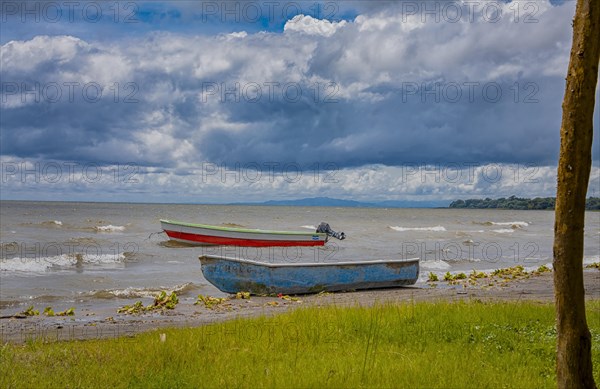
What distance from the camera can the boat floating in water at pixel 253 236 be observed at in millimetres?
39188


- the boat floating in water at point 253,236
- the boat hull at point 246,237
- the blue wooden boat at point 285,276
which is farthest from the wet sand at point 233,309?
the boat hull at point 246,237

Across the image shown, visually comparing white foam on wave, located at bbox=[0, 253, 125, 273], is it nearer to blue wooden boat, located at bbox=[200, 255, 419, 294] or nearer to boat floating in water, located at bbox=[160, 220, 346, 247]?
boat floating in water, located at bbox=[160, 220, 346, 247]

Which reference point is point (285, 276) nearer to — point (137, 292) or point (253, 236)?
point (137, 292)

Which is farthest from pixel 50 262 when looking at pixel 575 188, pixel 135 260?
pixel 575 188

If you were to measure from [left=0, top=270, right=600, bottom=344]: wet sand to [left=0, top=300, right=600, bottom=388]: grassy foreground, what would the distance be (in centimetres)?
222

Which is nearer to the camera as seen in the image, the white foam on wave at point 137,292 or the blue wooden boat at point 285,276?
the blue wooden boat at point 285,276

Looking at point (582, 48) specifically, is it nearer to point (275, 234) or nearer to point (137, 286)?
point (137, 286)

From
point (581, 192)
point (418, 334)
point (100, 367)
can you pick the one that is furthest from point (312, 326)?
point (581, 192)

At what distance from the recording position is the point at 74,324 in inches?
529

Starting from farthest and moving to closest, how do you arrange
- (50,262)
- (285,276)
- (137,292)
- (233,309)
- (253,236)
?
(253,236)
(50,262)
(137,292)
(285,276)
(233,309)

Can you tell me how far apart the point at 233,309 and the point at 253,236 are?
24.0 meters

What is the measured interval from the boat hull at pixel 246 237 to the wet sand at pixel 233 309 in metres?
18.5

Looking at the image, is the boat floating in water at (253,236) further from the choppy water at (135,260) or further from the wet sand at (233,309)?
the wet sand at (233,309)

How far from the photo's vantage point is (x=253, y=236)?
3944 centimetres
